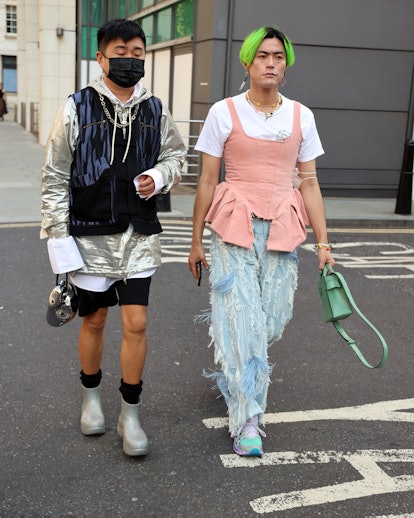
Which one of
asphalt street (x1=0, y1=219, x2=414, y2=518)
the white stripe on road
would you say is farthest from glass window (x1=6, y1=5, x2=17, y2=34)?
the white stripe on road

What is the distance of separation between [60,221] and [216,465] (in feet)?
4.38

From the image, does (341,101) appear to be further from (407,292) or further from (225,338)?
(225,338)

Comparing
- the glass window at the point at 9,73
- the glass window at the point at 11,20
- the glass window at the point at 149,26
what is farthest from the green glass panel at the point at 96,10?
the glass window at the point at 11,20

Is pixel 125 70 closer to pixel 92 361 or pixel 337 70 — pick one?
pixel 92 361

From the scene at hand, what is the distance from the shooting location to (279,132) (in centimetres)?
333

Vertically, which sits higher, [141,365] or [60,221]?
[60,221]

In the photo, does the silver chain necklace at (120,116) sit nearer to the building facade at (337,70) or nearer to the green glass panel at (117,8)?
the building facade at (337,70)

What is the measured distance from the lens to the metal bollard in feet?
36.4

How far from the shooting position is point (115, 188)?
3170 mm

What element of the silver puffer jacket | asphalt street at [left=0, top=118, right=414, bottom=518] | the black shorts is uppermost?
the silver puffer jacket

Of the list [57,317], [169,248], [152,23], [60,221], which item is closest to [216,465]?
[57,317]

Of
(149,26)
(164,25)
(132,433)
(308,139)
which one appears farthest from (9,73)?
(132,433)

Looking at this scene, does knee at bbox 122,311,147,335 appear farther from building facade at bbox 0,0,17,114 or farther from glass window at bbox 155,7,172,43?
building facade at bbox 0,0,17,114

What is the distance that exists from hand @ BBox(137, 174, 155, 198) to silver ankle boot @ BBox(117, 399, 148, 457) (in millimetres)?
1014
